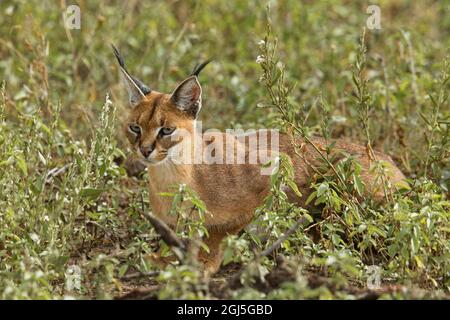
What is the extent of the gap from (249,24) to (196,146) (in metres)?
3.80

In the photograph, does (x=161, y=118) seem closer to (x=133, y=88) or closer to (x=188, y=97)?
(x=188, y=97)

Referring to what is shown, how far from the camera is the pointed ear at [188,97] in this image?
620cm

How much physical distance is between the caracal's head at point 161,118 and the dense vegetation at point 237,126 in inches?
8.5

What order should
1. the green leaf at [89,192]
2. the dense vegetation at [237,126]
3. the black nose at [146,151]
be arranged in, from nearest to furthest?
1. the dense vegetation at [237,126]
2. the green leaf at [89,192]
3. the black nose at [146,151]

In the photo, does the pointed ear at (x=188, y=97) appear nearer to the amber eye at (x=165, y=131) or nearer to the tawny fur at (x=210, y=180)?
the tawny fur at (x=210, y=180)

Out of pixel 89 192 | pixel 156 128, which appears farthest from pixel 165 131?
pixel 89 192

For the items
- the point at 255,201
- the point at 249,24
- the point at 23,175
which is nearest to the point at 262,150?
the point at 255,201

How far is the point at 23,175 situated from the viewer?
21.0 ft

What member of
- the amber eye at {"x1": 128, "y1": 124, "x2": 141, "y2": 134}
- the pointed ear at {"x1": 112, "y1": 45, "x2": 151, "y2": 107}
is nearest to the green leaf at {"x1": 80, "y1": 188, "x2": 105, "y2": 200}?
the amber eye at {"x1": 128, "y1": 124, "x2": 141, "y2": 134}

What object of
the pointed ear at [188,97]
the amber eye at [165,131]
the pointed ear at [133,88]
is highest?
the pointed ear at [133,88]

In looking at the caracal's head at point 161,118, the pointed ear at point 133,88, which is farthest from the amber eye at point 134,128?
the pointed ear at point 133,88

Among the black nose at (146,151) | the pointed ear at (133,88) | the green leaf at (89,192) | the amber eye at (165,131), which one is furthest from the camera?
the pointed ear at (133,88)

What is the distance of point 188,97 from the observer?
6.25 metres

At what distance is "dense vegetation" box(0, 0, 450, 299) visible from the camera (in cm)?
523
